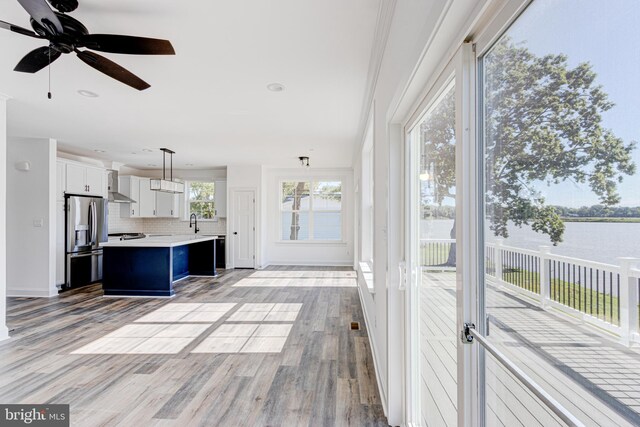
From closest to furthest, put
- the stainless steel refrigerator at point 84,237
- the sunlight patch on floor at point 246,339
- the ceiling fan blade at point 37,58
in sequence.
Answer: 1. the ceiling fan blade at point 37,58
2. the sunlight patch on floor at point 246,339
3. the stainless steel refrigerator at point 84,237

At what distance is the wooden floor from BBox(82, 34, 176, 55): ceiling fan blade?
7.74ft

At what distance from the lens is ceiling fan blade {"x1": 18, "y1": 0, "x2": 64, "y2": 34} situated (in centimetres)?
159

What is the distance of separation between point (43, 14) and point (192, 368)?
8.69 feet

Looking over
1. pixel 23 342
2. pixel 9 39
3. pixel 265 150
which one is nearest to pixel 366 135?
pixel 265 150

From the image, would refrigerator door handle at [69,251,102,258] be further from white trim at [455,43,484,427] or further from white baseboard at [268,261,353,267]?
white trim at [455,43,484,427]

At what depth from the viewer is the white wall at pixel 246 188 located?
804 cm

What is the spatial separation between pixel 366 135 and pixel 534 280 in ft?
11.8

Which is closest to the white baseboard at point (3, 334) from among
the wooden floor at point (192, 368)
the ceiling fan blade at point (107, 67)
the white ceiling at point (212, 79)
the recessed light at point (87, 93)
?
the wooden floor at point (192, 368)

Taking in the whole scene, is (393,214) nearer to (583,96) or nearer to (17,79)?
(583,96)

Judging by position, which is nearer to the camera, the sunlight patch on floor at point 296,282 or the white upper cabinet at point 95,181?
the sunlight patch on floor at point 296,282

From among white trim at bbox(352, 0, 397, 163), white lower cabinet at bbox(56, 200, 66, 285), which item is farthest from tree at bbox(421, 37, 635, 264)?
white lower cabinet at bbox(56, 200, 66, 285)

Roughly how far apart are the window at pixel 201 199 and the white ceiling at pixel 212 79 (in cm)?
288

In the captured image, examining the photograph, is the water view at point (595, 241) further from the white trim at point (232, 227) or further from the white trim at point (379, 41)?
the white trim at point (232, 227)

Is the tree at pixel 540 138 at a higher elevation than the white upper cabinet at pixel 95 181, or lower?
lower
